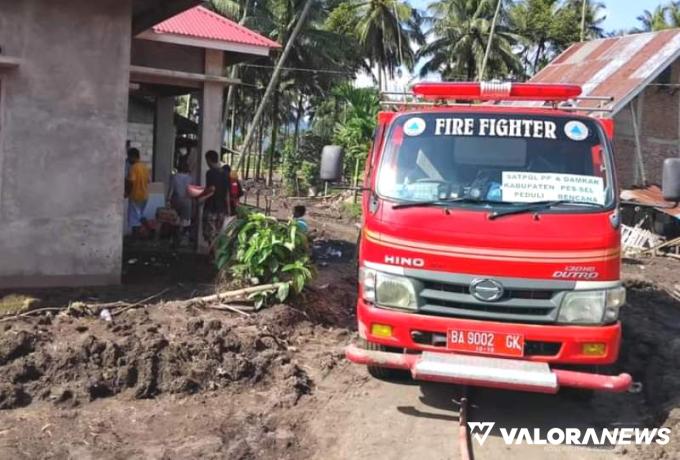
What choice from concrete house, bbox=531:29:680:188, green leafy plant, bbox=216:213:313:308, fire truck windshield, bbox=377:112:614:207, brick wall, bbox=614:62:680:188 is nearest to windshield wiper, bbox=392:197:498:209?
fire truck windshield, bbox=377:112:614:207

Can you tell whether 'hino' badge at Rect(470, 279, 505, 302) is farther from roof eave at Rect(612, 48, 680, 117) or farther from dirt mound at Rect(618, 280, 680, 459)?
roof eave at Rect(612, 48, 680, 117)

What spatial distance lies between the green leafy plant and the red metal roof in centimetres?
402

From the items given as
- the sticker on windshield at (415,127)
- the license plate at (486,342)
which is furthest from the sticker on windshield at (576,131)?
the license plate at (486,342)

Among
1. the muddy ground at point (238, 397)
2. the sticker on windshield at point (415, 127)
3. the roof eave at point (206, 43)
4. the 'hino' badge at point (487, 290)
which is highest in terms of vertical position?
the roof eave at point (206, 43)

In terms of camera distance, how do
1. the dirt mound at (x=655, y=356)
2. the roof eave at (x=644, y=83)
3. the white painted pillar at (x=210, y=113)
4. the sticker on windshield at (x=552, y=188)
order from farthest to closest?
the roof eave at (x=644, y=83) → the white painted pillar at (x=210, y=113) → the dirt mound at (x=655, y=356) → the sticker on windshield at (x=552, y=188)

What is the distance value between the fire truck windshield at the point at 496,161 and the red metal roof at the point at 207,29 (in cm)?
618

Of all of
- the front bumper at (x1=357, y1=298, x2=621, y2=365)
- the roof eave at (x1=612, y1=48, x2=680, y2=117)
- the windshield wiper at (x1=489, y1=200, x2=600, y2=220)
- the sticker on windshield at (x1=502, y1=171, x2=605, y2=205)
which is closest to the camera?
the front bumper at (x1=357, y1=298, x2=621, y2=365)

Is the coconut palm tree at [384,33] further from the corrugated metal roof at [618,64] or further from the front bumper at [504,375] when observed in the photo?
the front bumper at [504,375]

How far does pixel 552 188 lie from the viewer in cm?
546

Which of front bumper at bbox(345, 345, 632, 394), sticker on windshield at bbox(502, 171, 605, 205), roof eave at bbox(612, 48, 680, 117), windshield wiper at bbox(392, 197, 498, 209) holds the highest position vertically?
roof eave at bbox(612, 48, 680, 117)

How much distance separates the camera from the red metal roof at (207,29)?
11.0m

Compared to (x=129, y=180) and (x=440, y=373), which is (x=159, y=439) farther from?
(x=129, y=180)

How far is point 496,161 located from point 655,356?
3174 millimetres

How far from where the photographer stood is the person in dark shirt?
1035 centimetres
